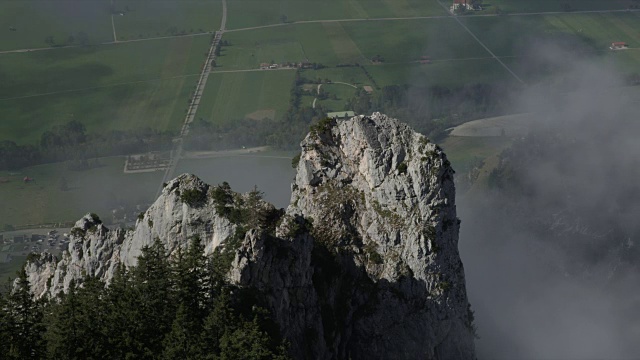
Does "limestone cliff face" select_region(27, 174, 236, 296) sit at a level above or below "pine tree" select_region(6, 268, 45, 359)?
above

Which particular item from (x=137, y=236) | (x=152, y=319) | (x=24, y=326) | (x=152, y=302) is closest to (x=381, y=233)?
(x=137, y=236)

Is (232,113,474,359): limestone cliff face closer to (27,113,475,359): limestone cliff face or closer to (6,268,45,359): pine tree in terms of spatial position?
(27,113,475,359): limestone cliff face

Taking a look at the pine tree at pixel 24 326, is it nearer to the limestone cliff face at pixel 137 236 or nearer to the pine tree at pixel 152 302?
the pine tree at pixel 152 302

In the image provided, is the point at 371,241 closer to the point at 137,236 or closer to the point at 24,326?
the point at 137,236

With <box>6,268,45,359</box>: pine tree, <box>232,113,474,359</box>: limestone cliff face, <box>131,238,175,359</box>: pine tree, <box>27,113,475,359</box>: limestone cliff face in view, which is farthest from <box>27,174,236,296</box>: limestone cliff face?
<box>6,268,45,359</box>: pine tree

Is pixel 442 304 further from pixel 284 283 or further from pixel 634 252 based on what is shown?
pixel 634 252

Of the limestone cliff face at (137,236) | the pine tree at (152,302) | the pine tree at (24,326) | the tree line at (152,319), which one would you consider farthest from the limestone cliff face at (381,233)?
the pine tree at (24,326)
